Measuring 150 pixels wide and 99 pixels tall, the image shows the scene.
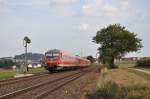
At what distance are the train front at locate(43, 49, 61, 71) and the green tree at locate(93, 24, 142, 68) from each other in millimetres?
27948

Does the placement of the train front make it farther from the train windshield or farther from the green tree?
the green tree

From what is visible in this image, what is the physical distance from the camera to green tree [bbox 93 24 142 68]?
88419 millimetres

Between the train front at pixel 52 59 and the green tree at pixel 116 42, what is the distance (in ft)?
91.7

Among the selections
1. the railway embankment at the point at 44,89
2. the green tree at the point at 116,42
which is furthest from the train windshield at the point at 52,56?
the green tree at the point at 116,42

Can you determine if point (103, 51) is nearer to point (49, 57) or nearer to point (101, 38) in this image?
point (101, 38)

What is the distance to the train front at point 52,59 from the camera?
57812 mm

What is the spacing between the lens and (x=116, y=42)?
9100 centimetres

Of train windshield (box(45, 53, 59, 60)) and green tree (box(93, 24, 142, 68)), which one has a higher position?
green tree (box(93, 24, 142, 68))

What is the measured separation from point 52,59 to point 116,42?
115ft

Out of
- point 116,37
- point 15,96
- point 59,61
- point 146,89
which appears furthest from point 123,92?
point 116,37

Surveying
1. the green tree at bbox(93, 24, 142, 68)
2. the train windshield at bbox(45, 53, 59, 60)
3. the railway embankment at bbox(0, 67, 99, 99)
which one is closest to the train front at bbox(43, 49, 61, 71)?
the train windshield at bbox(45, 53, 59, 60)

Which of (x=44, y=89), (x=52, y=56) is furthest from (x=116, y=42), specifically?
(x=44, y=89)

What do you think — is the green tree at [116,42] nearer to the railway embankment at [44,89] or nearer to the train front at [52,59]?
the train front at [52,59]

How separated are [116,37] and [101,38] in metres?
3.42
